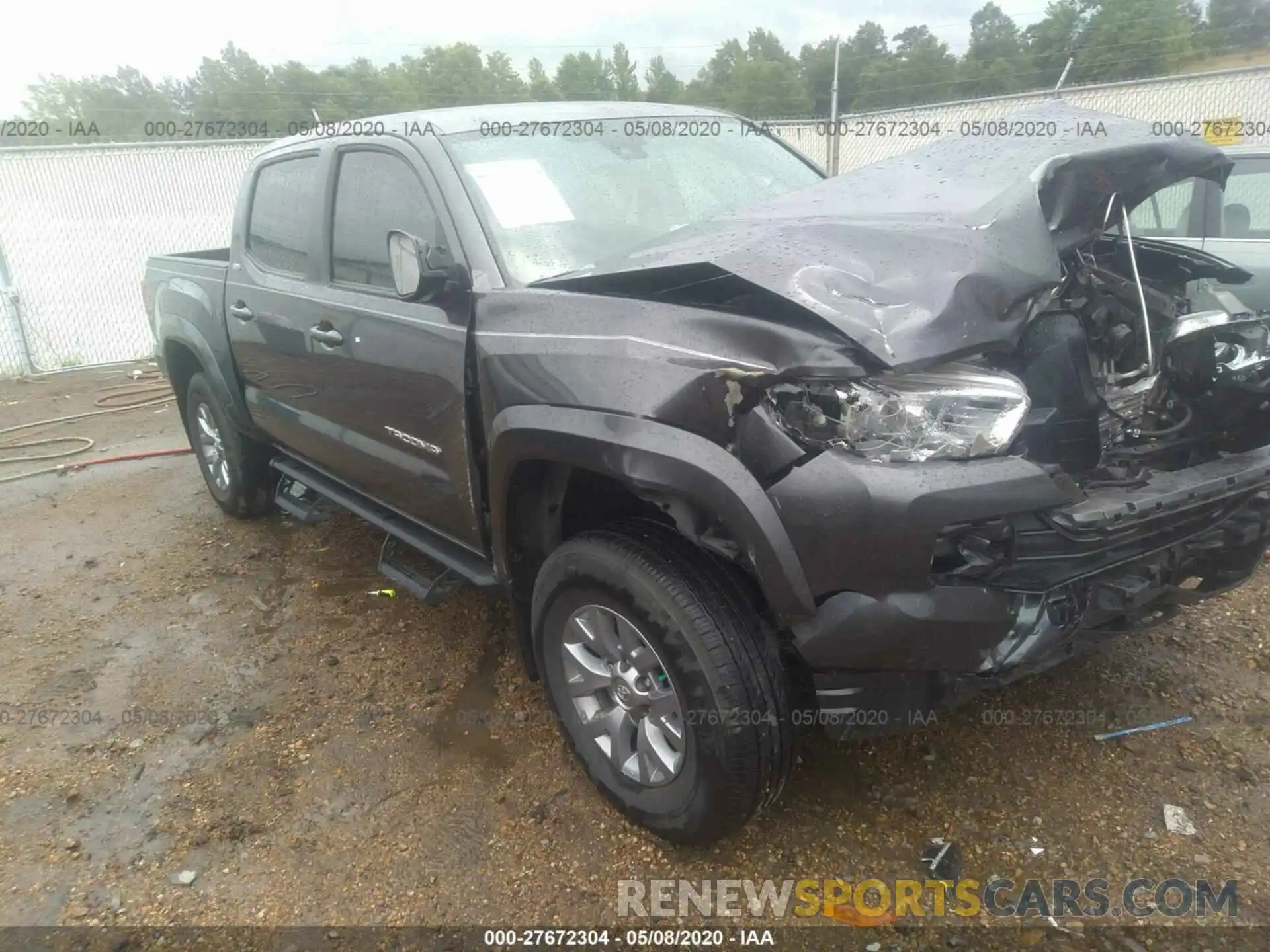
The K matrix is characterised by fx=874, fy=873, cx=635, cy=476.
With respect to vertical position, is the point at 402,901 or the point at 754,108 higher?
the point at 754,108

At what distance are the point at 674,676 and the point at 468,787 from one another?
986 mm

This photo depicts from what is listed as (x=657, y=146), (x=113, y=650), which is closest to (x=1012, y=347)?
(x=657, y=146)

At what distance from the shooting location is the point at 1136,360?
2436 millimetres

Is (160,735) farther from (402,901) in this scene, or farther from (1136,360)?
(1136,360)

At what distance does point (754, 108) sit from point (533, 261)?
18410 mm

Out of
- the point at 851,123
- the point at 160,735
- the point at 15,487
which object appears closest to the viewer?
the point at 160,735

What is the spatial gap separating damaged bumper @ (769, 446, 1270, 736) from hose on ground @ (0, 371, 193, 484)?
5.38m

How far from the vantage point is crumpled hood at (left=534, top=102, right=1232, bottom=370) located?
188 centimetres

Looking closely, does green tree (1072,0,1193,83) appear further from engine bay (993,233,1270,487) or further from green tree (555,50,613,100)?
engine bay (993,233,1270,487)

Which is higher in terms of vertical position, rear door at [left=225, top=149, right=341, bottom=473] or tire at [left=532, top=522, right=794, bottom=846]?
rear door at [left=225, top=149, right=341, bottom=473]

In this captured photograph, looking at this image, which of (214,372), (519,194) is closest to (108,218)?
(214,372)

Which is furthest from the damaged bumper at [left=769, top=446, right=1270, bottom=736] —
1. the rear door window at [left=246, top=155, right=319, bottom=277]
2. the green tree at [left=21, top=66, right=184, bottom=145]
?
the green tree at [left=21, top=66, right=184, bottom=145]

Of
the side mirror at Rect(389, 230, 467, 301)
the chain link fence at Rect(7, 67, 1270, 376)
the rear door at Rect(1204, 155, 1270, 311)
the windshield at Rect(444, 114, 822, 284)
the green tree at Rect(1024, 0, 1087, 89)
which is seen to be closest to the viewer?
the side mirror at Rect(389, 230, 467, 301)

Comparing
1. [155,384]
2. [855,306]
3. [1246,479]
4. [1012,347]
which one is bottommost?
[155,384]
